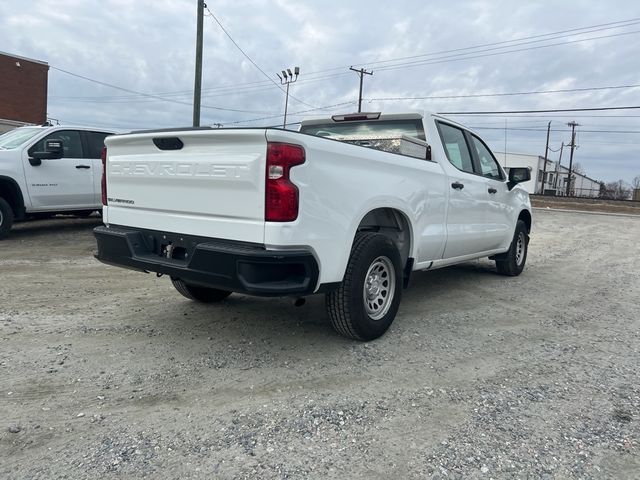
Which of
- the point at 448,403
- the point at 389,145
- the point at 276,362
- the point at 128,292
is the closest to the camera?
the point at 448,403

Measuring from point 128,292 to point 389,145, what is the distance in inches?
130

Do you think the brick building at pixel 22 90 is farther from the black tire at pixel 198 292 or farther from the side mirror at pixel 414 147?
the side mirror at pixel 414 147

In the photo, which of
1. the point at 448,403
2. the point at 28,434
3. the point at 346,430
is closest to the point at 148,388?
the point at 28,434

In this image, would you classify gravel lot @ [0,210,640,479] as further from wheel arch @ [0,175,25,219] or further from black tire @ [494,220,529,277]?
wheel arch @ [0,175,25,219]

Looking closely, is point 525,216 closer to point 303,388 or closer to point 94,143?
point 303,388

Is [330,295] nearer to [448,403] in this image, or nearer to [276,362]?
[276,362]

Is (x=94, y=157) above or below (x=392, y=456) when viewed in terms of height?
above

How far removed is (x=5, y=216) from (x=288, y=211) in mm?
6889

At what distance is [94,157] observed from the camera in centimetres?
931

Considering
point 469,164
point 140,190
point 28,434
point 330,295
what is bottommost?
point 28,434

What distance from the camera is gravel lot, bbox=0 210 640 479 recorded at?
2.57 meters

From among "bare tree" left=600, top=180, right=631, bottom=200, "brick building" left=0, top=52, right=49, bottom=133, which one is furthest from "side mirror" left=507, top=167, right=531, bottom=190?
"bare tree" left=600, top=180, right=631, bottom=200

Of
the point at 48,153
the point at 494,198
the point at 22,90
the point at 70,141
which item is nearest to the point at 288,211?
the point at 494,198

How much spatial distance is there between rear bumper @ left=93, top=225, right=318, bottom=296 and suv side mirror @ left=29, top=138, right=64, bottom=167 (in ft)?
18.3
